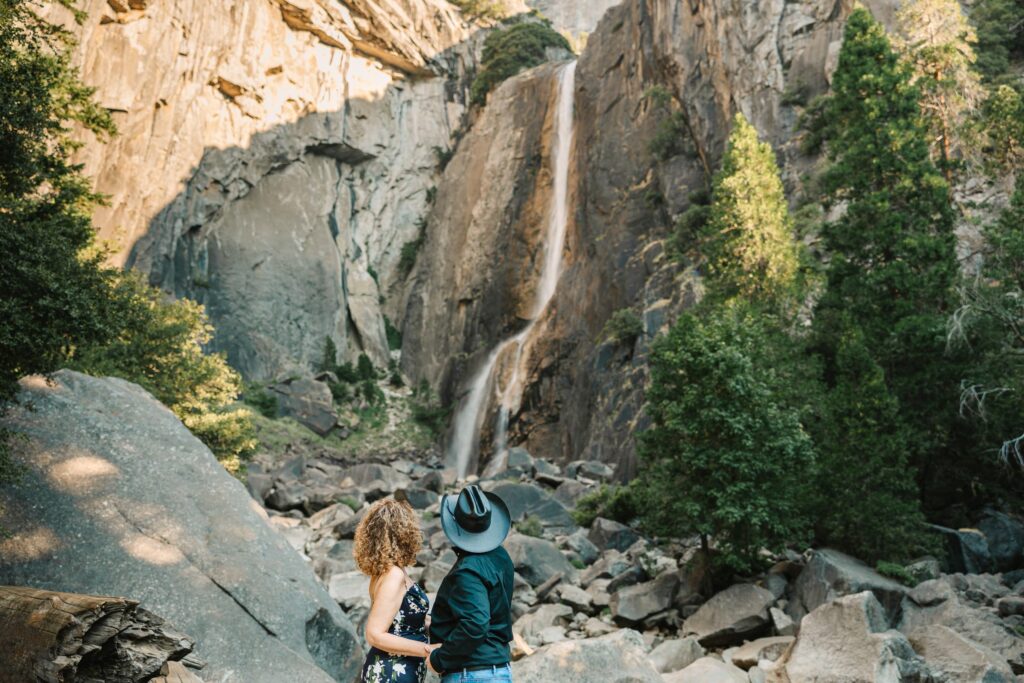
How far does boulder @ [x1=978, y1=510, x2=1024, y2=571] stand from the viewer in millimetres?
13627

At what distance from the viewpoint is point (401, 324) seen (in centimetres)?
5378

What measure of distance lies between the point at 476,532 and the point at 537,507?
17.3m

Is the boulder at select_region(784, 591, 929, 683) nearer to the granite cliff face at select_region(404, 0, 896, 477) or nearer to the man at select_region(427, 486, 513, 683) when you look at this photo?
Answer: the man at select_region(427, 486, 513, 683)

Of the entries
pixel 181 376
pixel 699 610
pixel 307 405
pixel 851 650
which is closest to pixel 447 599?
pixel 851 650

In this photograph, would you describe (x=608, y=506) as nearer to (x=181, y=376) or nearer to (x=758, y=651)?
(x=758, y=651)

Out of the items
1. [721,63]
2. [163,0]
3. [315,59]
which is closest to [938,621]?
[721,63]

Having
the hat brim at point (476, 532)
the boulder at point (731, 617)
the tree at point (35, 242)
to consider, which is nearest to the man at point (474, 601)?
the hat brim at point (476, 532)

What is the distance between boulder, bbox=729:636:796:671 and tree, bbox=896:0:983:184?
15662 mm

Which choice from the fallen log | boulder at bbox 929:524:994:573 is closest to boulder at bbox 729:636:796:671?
boulder at bbox 929:524:994:573

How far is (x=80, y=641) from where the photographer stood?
170 inches

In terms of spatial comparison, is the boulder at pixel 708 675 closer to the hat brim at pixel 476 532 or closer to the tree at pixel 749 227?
the hat brim at pixel 476 532

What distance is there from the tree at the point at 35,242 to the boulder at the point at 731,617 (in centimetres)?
921

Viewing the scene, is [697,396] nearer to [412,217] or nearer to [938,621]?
[938,621]

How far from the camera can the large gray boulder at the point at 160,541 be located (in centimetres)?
676
